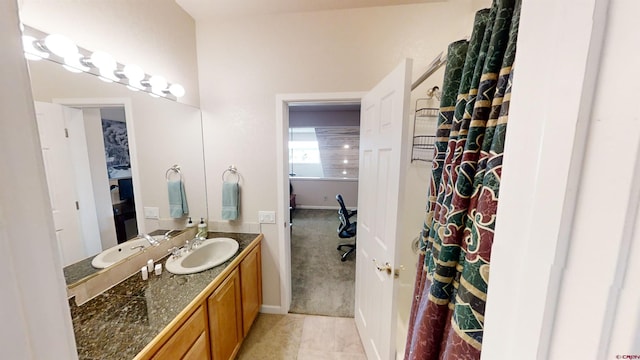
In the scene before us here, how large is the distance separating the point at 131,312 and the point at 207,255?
80 centimetres

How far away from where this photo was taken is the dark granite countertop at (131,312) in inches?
35.7

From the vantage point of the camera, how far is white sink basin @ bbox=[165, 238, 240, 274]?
155 centimetres

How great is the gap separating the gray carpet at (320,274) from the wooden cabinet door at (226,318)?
0.70m

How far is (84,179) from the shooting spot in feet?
3.80

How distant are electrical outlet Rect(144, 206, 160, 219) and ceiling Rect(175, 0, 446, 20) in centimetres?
157

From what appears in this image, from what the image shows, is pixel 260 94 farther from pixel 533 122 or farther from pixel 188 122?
pixel 533 122

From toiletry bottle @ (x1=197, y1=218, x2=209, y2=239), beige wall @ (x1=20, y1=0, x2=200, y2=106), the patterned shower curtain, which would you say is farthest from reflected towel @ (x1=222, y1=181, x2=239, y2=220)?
the patterned shower curtain

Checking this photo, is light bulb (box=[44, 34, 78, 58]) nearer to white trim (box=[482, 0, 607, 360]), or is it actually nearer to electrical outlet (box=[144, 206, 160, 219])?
electrical outlet (box=[144, 206, 160, 219])

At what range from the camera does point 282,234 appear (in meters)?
2.07

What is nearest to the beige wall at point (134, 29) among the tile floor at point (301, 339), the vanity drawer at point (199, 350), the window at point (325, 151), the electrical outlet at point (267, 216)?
the electrical outlet at point (267, 216)

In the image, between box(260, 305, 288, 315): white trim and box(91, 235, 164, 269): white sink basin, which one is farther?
box(260, 305, 288, 315): white trim

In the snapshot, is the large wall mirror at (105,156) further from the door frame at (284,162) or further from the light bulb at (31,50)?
the door frame at (284,162)

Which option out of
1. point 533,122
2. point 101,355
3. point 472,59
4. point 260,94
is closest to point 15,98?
point 533,122

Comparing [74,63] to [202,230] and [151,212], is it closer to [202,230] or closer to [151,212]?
[151,212]
